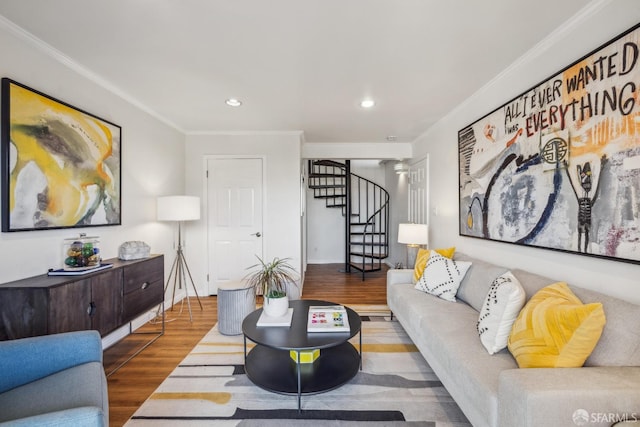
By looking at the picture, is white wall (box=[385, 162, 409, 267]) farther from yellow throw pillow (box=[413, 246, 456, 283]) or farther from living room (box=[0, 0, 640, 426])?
yellow throw pillow (box=[413, 246, 456, 283])

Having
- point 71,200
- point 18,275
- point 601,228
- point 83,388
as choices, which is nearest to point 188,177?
point 71,200

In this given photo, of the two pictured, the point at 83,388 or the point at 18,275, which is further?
the point at 18,275

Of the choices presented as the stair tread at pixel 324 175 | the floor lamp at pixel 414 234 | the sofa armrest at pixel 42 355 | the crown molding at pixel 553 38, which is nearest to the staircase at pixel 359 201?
the stair tread at pixel 324 175

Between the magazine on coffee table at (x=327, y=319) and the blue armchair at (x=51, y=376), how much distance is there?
115 centimetres

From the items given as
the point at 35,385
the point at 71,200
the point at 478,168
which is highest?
the point at 478,168

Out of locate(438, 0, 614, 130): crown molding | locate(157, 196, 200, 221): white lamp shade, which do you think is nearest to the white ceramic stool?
locate(157, 196, 200, 221): white lamp shade

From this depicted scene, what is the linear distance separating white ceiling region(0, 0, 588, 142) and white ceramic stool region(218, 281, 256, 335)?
6.26 feet

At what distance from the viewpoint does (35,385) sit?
1271 mm

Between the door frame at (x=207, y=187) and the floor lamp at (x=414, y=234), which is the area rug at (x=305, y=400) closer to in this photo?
the floor lamp at (x=414, y=234)

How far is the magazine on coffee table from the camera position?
1.97m

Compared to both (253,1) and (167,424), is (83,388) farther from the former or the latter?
(253,1)

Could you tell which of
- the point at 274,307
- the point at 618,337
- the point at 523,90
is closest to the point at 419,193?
the point at 523,90

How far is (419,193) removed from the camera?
173 inches

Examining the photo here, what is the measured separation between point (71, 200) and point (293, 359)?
2.05 meters
